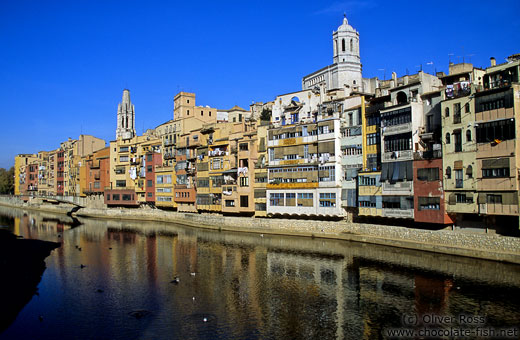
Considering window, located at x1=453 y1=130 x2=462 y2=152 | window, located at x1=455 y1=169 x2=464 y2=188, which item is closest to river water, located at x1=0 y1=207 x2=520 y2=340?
window, located at x1=455 y1=169 x2=464 y2=188

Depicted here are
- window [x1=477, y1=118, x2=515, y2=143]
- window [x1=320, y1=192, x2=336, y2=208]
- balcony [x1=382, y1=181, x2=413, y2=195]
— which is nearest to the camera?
window [x1=477, y1=118, x2=515, y2=143]

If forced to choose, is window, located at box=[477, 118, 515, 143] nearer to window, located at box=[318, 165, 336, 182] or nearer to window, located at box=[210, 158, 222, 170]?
window, located at box=[318, 165, 336, 182]

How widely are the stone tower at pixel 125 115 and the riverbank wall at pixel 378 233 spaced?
7156cm

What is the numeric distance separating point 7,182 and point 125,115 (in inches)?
2446

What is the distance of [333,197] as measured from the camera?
5097cm

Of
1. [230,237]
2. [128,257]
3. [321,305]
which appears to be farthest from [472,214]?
[128,257]

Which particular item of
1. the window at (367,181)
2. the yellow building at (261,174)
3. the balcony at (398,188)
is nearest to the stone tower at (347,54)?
the yellow building at (261,174)

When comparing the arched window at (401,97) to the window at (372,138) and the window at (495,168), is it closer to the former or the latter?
the window at (372,138)

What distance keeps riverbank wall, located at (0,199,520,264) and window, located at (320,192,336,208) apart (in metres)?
2.07

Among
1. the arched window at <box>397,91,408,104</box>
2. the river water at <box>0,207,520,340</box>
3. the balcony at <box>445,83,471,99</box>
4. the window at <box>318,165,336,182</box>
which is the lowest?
the river water at <box>0,207,520,340</box>

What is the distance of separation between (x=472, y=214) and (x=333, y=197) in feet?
53.3

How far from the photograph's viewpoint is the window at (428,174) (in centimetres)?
4078

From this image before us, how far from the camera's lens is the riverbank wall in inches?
1390

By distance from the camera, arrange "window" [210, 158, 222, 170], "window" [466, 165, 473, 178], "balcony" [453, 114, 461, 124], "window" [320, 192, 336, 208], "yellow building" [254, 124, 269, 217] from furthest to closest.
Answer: "window" [210, 158, 222, 170], "yellow building" [254, 124, 269, 217], "window" [320, 192, 336, 208], "balcony" [453, 114, 461, 124], "window" [466, 165, 473, 178]
